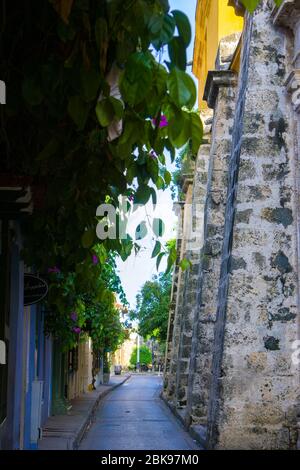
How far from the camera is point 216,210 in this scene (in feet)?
38.9

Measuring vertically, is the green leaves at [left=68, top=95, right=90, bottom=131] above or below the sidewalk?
above

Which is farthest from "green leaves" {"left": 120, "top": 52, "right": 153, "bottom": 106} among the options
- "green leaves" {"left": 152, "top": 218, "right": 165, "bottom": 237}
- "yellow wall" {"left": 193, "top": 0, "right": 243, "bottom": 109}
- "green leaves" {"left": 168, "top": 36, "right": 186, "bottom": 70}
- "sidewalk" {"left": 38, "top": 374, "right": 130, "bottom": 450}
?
"yellow wall" {"left": 193, "top": 0, "right": 243, "bottom": 109}

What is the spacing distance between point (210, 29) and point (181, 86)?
48.3ft

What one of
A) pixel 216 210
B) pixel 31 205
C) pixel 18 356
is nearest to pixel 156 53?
pixel 31 205

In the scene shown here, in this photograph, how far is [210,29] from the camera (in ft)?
53.7

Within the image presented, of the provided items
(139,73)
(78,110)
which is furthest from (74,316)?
(139,73)

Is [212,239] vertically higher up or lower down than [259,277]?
higher up

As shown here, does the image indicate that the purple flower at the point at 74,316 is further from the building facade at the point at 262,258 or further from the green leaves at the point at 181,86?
the green leaves at the point at 181,86

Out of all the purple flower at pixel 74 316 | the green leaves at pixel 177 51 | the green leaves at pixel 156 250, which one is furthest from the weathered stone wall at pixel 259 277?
the green leaves at pixel 177 51

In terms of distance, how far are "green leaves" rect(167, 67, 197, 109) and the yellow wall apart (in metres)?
12.3

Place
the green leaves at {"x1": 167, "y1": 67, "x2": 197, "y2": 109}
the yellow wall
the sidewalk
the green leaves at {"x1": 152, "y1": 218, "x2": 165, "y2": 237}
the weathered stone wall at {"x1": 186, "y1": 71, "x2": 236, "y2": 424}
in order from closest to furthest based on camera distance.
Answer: the green leaves at {"x1": 167, "y1": 67, "x2": 197, "y2": 109}, the green leaves at {"x1": 152, "y1": 218, "x2": 165, "y2": 237}, the sidewalk, the weathered stone wall at {"x1": 186, "y1": 71, "x2": 236, "y2": 424}, the yellow wall

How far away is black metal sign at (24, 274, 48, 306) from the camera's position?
28.0 feet

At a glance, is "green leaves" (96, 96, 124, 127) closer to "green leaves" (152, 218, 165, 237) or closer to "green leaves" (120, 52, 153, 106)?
"green leaves" (120, 52, 153, 106)

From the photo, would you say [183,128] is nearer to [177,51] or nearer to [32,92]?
[177,51]
